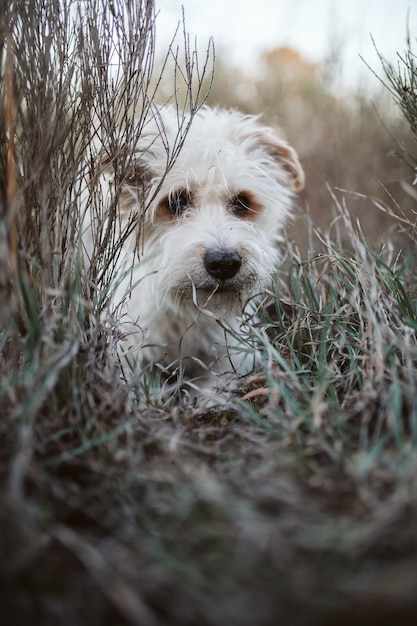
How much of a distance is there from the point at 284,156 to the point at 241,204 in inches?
21.7

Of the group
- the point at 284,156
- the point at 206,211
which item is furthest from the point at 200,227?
the point at 284,156

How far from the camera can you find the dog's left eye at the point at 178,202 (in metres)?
2.86

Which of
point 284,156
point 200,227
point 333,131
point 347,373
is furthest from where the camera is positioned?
point 333,131

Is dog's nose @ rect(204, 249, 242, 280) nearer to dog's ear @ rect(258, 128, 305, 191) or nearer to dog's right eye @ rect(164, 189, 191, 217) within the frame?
dog's right eye @ rect(164, 189, 191, 217)

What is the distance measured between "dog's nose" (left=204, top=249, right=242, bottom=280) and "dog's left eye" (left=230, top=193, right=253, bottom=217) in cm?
47

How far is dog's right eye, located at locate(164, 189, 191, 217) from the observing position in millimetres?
2860

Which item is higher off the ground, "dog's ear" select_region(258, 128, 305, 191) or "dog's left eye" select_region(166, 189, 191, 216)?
"dog's ear" select_region(258, 128, 305, 191)

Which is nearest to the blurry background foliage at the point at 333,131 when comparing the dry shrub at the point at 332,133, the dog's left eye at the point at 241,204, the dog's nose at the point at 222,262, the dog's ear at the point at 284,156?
the dry shrub at the point at 332,133

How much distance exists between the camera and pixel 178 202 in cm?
288

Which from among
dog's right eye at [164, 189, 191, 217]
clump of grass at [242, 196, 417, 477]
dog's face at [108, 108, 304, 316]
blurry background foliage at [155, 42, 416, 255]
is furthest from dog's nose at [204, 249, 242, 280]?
blurry background foliage at [155, 42, 416, 255]

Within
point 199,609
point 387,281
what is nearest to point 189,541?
point 199,609

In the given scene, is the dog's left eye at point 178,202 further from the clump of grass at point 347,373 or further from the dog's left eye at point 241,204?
the clump of grass at point 347,373

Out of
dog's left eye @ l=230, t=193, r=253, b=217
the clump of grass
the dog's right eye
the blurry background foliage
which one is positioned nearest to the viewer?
the clump of grass

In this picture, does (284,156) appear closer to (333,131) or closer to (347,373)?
(347,373)
